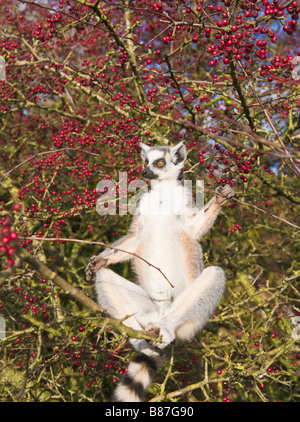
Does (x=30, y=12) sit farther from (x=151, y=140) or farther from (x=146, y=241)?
(x=146, y=241)

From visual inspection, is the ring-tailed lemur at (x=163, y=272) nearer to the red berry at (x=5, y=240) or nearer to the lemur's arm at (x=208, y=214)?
the lemur's arm at (x=208, y=214)

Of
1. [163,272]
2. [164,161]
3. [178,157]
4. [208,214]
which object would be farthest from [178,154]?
[163,272]

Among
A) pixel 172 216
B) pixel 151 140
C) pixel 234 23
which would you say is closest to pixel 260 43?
pixel 234 23

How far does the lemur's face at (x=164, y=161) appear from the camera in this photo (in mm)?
5254

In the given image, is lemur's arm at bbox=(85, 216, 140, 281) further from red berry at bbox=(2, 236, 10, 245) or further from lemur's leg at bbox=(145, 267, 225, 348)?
red berry at bbox=(2, 236, 10, 245)

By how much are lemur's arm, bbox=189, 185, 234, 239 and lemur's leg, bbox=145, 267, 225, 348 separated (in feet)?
1.91

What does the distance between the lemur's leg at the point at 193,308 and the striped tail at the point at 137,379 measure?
0.49 meters

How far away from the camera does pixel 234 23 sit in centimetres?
378

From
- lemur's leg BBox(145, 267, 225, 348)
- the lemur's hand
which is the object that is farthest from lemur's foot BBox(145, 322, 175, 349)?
the lemur's hand

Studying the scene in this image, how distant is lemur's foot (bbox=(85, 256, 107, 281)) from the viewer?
4907mm

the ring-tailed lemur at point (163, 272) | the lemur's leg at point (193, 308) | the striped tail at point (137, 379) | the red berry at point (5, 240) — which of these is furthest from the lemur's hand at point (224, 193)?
the red berry at point (5, 240)

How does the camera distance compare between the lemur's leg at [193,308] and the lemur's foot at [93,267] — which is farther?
the lemur's foot at [93,267]

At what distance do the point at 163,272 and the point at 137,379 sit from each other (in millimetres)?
1292

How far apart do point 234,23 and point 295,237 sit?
429cm
